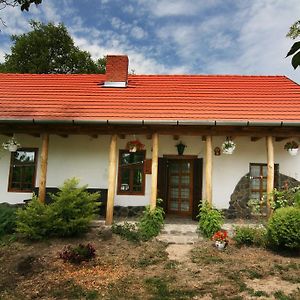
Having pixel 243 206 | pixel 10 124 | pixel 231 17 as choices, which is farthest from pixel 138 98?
pixel 231 17

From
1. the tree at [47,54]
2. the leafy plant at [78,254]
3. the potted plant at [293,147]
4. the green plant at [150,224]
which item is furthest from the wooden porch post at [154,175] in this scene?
the tree at [47,54]

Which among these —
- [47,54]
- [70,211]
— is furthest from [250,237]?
[47,54]

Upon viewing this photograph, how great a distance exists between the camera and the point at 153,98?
36.4ft

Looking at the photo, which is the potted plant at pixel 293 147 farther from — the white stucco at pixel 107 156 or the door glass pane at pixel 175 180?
the door glass pane at pixel 175 180

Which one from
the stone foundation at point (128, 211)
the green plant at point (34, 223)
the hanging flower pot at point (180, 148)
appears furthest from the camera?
the hanging flower pot at point (180, 148)

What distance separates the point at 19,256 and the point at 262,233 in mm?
5361

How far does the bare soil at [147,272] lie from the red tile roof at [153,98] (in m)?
3.43

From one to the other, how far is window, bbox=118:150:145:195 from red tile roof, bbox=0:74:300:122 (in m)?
1.52

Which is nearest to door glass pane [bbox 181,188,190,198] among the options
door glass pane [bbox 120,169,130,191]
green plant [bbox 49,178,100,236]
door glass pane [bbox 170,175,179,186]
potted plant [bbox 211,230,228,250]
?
door glass pane [bbox 170,175,179,186]

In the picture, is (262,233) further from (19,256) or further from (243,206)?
(19,256)

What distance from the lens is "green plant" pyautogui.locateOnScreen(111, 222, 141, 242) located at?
817 centimetres

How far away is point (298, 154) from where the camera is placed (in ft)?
33.8

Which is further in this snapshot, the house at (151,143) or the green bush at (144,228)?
the house at (151,143)

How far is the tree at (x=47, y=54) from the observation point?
22297 mm
